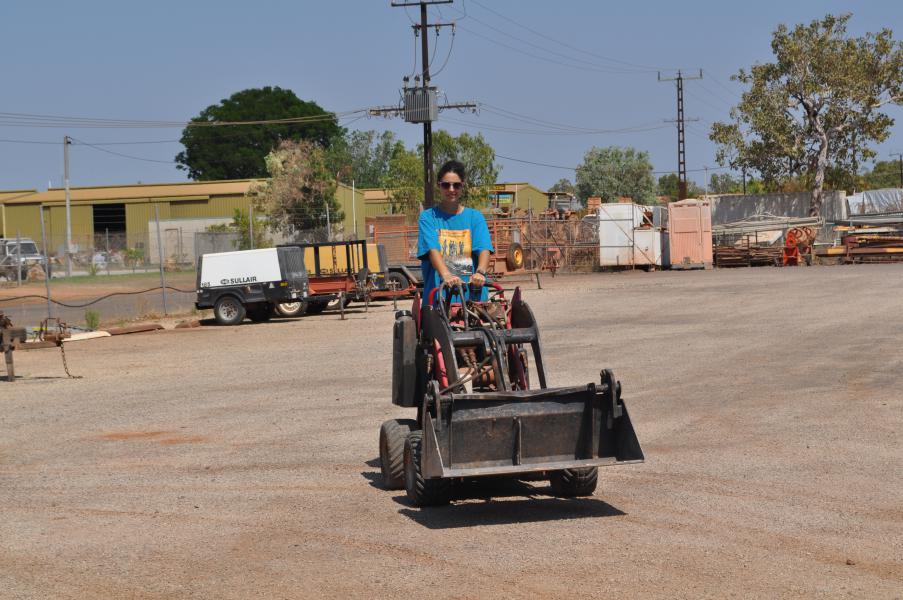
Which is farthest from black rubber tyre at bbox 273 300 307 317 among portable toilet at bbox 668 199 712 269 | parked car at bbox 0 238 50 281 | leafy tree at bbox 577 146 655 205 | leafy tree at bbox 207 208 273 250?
leafy tree at bbox 577 146 655 205

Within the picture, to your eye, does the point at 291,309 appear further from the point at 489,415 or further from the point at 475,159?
the point at 475,159

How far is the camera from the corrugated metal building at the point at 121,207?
7588 centimetres

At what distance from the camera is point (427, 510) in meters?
7.53

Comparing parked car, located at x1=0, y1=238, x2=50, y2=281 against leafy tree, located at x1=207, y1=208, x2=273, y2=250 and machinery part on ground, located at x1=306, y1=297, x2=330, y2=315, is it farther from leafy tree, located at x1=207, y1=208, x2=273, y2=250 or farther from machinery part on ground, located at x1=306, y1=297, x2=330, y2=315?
machinery part on ground, located at x1=306, y1=297, x2=330, y2=315

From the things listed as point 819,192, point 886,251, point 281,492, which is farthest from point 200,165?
point 281,492

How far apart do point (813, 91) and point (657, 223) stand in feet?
48.0

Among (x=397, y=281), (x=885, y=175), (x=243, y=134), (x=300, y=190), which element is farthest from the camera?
(x=885, y=175)

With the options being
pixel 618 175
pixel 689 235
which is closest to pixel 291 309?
pixel 689 235

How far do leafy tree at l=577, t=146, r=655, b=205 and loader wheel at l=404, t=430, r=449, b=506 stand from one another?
97720mm

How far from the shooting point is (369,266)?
1254 inches

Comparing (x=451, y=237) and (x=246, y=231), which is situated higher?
(x=246, y=231)

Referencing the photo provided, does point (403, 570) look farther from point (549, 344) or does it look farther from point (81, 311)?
point (81, 311)

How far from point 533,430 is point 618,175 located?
329 feet

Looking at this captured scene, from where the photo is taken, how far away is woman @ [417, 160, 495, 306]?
8375 mm
